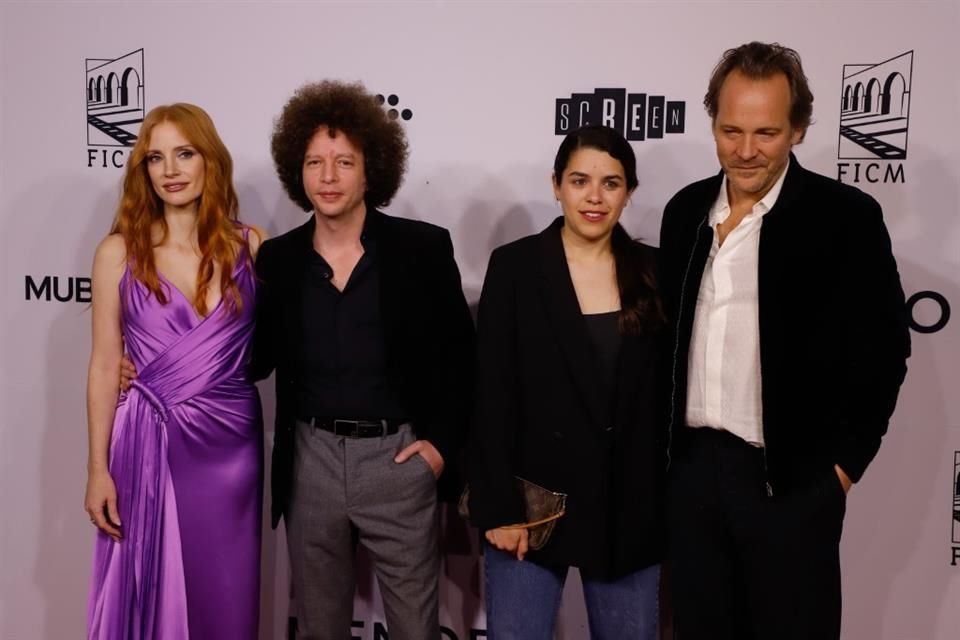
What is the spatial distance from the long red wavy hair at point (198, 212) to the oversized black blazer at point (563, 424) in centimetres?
69

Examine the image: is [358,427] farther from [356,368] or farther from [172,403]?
[172,403]

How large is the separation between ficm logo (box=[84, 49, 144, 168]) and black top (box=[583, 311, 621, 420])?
1.76 meters

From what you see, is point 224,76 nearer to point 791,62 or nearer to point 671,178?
point 671,178

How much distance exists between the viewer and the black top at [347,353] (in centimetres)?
215

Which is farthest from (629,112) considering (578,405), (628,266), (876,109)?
(578,405)

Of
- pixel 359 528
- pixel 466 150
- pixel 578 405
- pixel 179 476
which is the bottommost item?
pixel 359 528

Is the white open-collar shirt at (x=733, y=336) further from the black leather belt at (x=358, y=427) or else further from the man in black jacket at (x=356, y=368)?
the black leather belt at (x=358, y=427)

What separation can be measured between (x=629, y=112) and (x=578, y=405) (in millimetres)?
1117

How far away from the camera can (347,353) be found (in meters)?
2.15

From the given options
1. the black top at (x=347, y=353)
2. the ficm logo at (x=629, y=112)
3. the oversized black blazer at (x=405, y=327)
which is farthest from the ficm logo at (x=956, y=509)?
the black top at (x=347, y=353)

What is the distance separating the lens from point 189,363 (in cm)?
219

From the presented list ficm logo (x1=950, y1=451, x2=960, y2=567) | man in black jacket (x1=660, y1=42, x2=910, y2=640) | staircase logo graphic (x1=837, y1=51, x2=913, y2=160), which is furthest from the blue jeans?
staircase logo graphic (x1=837, y1=51, x2=913, y2=160)

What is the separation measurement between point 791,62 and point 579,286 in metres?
0.64

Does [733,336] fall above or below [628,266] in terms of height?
below
